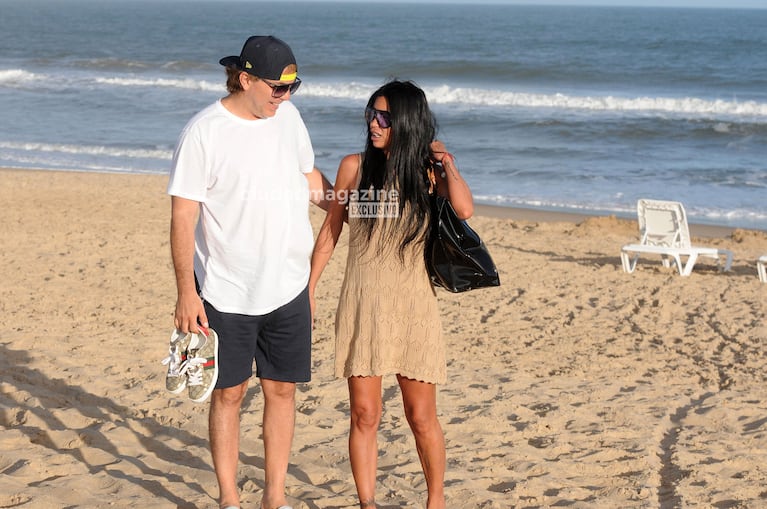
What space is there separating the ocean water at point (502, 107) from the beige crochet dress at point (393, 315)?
1.90 metres

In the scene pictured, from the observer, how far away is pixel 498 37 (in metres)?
61.6

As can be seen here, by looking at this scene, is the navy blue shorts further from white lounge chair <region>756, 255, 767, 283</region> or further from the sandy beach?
white lounge chair <region>756, 255, 767, 283</region>

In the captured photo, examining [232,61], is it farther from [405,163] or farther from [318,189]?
[405,163]

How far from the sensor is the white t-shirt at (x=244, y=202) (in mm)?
3123

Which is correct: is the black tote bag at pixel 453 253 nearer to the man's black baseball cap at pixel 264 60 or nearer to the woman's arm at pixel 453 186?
the woman's arm at pixel 453 186

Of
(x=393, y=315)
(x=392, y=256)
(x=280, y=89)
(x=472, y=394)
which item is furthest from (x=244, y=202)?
(x=472, y=394)

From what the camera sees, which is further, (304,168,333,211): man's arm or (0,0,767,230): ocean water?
(0,0,767,230): ocean water

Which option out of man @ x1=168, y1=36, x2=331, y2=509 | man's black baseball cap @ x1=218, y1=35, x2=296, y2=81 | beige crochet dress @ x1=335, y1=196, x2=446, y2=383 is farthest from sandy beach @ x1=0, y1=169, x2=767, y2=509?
man's black baseball cap @ x1=218, y1=35, x2=296, y2=81

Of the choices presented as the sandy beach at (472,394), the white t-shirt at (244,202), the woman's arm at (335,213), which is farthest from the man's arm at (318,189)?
the sandy beach at (472,394)

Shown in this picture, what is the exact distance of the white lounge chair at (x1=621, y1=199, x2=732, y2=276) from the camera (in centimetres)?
898

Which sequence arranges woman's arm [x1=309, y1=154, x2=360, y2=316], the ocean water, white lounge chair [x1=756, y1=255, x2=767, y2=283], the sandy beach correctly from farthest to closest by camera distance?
the ocean water → white lounge chair [x1=756, y1=255, x2=767, y2=283] → the sandy beach → woman's arm [x1=309, y1=154, x2=360, y2=316]

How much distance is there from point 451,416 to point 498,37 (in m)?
59.0

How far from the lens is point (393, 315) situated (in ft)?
10.9

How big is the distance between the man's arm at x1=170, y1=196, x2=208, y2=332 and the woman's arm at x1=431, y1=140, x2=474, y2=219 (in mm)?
880
